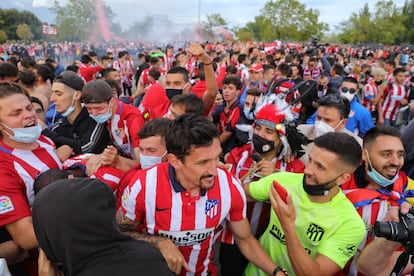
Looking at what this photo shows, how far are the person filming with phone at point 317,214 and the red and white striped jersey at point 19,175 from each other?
1577 mm

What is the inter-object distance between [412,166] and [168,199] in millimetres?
2377

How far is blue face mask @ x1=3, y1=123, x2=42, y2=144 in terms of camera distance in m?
2.36

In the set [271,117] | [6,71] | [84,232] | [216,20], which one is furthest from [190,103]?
[216,20]

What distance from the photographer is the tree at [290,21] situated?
51456mm

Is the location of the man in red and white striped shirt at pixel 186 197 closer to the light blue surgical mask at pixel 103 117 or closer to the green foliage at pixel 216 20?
the light blue surgical mask at pixel 103 117

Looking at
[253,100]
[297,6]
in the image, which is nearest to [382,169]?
[253,100]

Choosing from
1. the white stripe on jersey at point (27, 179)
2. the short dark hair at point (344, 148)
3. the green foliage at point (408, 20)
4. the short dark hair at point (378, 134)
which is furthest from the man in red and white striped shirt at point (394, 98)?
the green foliage at point (408, 20)

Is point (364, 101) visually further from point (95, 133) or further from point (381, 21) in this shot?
point (381, 21)

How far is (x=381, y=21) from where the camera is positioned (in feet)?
186

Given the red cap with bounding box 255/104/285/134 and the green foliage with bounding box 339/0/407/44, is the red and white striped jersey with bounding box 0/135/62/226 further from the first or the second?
the green foliage with bounding box 339/0/407/44

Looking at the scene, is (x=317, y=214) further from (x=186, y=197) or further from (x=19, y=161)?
(x=19, y=161)

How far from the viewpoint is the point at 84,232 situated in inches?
51.3

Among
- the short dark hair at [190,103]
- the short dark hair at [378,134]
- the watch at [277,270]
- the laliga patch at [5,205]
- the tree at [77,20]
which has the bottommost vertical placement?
the watch at [277,270]

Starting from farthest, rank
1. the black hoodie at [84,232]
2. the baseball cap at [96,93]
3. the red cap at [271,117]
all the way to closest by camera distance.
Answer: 1. the baseball cap at [96,93]
2. the red cap at [271,117]
3. the black hoodie at [84,232]
